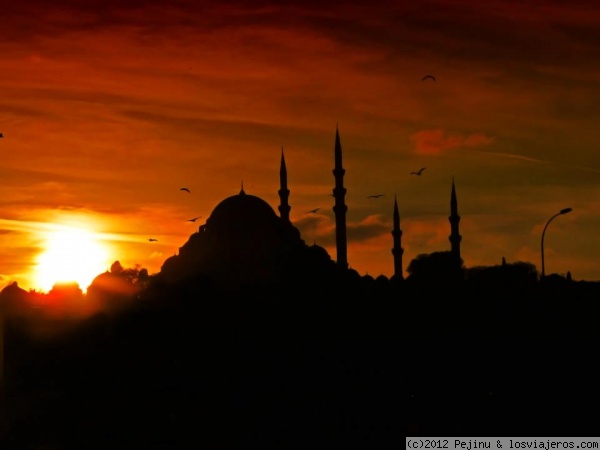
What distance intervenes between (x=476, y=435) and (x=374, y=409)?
5.28 m

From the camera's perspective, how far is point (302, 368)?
171ft

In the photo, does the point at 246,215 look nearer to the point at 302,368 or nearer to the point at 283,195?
the point at 283,195

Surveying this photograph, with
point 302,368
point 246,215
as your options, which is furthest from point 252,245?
point 302,368

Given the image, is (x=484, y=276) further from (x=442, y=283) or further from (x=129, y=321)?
(x=129, y=321)

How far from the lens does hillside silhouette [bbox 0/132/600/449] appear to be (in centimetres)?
4428

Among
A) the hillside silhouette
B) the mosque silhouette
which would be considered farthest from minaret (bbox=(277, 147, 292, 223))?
the hillside silhouette

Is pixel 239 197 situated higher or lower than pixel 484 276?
higher

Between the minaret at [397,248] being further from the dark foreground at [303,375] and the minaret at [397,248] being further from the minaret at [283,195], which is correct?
the dark foreground at [303,375]

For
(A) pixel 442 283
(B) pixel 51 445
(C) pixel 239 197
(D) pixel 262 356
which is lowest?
(B) pixel 51 445

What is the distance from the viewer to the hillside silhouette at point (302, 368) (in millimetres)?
44281

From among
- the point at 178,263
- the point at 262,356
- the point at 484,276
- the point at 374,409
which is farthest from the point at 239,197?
the point at 374,409

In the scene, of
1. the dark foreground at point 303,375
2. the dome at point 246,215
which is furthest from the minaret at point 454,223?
the dark foreground at point 303,375

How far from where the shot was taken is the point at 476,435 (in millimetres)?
42875

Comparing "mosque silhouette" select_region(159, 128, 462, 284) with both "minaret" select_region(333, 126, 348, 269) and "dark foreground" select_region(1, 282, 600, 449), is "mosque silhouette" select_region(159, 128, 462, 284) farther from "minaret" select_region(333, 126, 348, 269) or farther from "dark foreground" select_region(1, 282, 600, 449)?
"dark foreground" select_region(1, 282, 600, 449)
